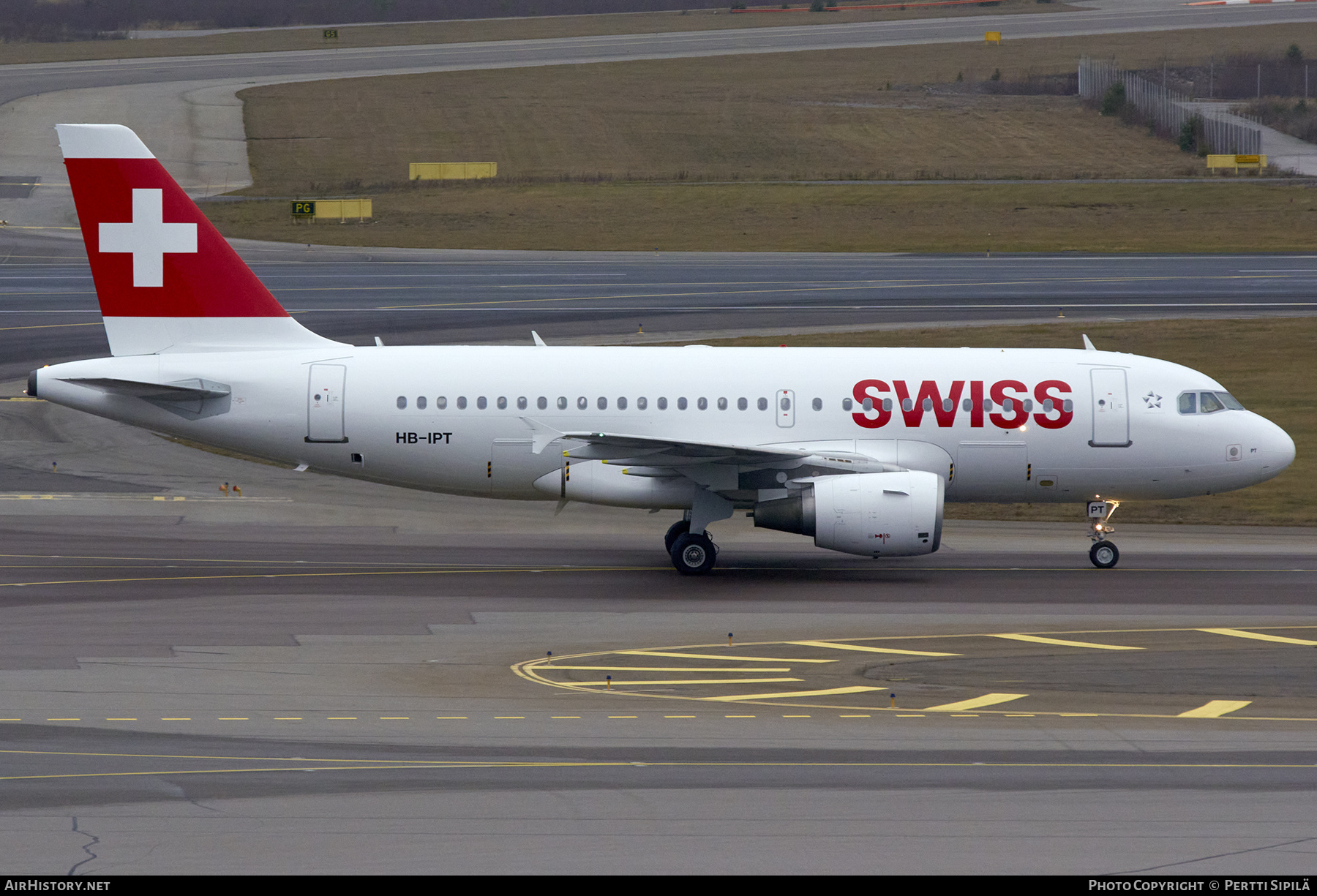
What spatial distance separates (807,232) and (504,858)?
212 feet

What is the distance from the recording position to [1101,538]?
95.3ft

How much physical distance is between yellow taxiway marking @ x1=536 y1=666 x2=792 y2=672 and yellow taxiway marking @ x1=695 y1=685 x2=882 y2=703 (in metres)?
1.19

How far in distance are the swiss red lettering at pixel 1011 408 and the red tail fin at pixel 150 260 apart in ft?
46.6

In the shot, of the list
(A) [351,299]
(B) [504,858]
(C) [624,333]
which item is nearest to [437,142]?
(A) [351,299]

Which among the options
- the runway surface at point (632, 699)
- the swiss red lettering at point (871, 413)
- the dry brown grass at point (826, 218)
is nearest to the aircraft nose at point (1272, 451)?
the runway surface at point (632, 699)

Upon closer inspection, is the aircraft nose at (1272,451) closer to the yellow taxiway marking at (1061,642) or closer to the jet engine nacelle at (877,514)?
the jet engine nacelle at (877,514)

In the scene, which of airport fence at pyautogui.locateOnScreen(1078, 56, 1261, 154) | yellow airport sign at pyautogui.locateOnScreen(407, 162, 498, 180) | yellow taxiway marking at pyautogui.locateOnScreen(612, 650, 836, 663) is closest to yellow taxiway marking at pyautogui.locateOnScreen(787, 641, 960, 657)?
yellow taxiway marking at pyautogui.locateOnScreen(612, 650, 836, 663)

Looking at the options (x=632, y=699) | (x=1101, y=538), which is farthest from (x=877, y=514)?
(x=632, y=699)

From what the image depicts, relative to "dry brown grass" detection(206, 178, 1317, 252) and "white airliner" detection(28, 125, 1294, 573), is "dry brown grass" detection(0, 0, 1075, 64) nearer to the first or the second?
"dry brown grass" detection(206, 178, 1317, 252)

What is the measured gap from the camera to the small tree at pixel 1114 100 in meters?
114

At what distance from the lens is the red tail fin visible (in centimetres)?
2828

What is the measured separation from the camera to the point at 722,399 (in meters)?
28.5

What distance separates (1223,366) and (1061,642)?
25.3 metres
